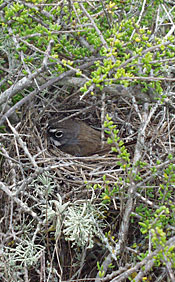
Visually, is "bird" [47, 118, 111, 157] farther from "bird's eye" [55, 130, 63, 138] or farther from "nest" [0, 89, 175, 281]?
"nest" [0, 89, 175, 281]

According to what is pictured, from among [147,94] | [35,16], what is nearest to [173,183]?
[147,94]

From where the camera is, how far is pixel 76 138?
5672 mm

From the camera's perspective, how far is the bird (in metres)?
5.46

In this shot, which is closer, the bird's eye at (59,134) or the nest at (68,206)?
the nest at (68,206)

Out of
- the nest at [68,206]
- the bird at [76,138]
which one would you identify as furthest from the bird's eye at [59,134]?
the nest at [68,206]

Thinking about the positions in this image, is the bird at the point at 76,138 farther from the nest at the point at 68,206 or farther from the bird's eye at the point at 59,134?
the nest at the point at 68,206

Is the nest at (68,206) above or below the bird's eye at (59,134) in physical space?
below

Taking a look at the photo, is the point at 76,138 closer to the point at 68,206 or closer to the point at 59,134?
the point at 59,134

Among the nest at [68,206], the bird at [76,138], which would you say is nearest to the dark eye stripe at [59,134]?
the bird at [76,138]

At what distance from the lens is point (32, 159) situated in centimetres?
360

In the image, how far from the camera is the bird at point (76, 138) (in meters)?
5.46

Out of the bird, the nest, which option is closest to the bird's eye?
the bird

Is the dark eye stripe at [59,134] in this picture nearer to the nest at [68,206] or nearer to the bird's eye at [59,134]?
the bird's eye at [59,134]

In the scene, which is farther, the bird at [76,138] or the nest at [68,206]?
the bird at [76,138]
